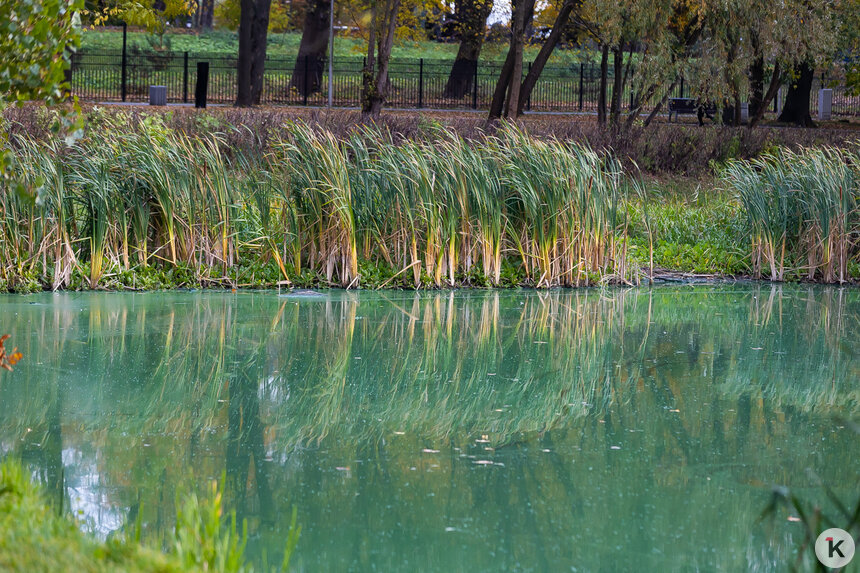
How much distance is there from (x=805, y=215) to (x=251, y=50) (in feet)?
57.5

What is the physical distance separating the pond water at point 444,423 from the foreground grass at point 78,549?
1.70ft

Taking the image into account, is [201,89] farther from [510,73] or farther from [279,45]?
[279,45]

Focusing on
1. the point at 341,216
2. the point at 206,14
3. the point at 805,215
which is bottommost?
the point at 341,216

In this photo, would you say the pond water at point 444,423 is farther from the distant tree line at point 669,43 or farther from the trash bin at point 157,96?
the trash bin at point 157,96

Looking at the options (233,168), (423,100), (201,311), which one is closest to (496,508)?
(201,311)

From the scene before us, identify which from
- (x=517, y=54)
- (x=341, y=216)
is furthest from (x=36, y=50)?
(x=517, y=54)

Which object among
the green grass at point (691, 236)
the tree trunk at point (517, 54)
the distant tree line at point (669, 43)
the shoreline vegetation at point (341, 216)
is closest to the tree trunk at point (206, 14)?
the distant tree line at point (669, 43)

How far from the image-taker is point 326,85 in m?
32.9

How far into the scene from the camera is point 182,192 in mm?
9344

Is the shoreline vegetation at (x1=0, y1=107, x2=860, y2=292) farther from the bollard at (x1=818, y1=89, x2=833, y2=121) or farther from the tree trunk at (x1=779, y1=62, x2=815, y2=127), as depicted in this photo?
the bollard at (x1=818, y1=89, x2=833, y2=121)

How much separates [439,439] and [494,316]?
11.6ft

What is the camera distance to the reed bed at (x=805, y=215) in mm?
10320

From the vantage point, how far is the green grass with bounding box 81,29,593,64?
39.2 meters

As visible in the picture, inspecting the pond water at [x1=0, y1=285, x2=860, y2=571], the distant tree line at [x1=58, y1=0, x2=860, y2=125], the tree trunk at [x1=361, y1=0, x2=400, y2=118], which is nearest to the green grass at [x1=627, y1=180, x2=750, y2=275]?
the pond water at [x1=0, y1=285, x2=860, y2=571]
